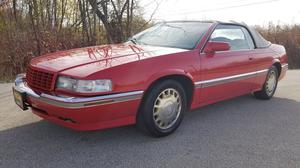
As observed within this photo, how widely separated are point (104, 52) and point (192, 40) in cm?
120

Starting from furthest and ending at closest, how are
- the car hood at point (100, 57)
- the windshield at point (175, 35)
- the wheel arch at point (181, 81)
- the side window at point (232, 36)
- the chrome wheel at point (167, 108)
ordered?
1. the side window at point (232, 36)
2. the windshield at point (175, 35)
3. the chrome wheel at point (167, 108)
4. the wheel arch at point (181, 81)
5. the car hood at point (100, 57)

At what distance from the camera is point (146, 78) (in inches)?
135

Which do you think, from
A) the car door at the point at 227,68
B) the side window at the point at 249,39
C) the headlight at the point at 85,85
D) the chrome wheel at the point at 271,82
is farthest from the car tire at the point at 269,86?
the headlight at the point at 85,85

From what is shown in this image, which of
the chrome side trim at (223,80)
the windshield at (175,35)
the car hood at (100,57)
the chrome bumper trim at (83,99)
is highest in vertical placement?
the windshield at (175,35)

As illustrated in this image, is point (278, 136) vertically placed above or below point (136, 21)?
below

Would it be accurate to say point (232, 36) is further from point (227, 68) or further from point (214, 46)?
point (214, 46)

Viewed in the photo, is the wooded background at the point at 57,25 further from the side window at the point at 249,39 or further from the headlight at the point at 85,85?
the side window at the point at 249,39

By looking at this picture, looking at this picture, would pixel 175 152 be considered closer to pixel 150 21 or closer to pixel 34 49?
pixel 34 49

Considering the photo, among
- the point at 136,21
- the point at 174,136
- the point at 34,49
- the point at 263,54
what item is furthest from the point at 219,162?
the point at 136,21

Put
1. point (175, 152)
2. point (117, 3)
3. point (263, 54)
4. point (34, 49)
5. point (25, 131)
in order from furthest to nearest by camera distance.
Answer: point (117, 3), point (34, 49), point (263, 54), point (25, 131), point (175, 152)

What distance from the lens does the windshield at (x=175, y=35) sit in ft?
14.1

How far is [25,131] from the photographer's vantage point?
12.7 feet

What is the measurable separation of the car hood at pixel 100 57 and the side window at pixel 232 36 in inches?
35.5

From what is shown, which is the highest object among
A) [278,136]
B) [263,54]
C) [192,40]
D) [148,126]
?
[192,40]
